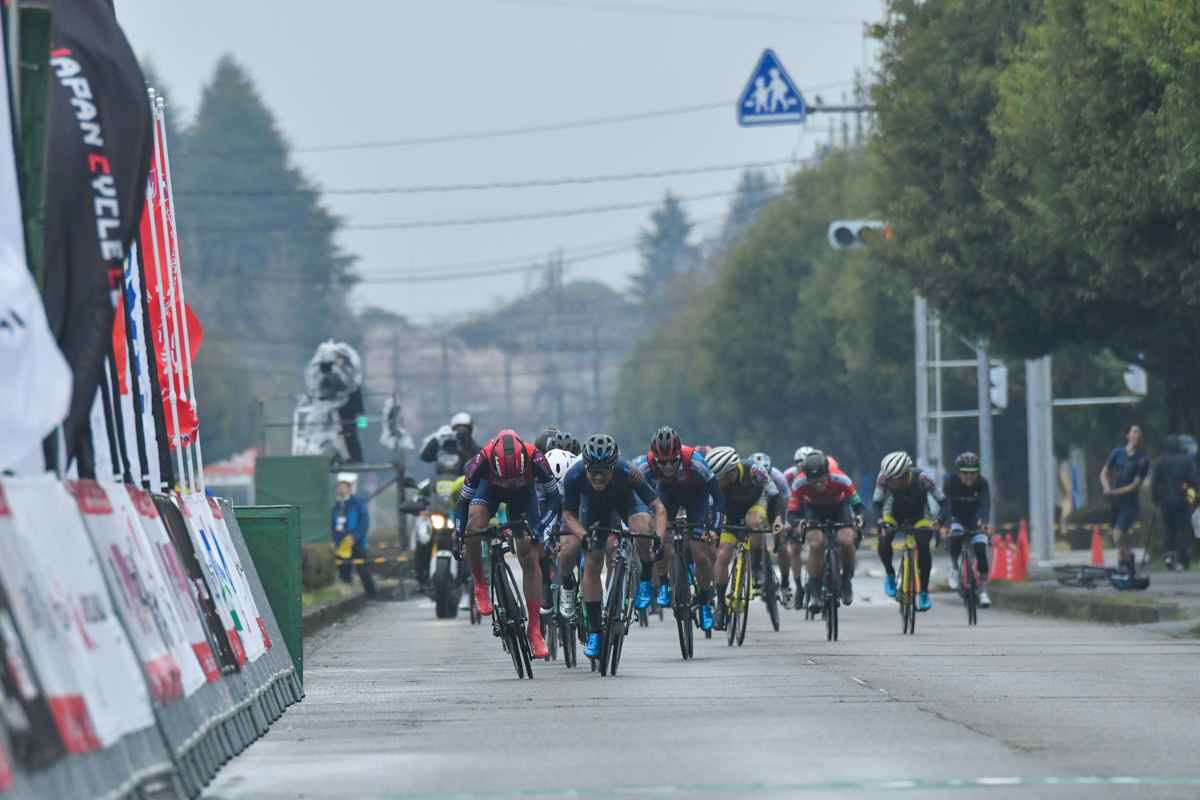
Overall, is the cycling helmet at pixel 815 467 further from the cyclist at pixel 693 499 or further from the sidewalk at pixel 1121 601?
the sidewalk at pixel 1121 601

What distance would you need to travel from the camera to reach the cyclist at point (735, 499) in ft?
63.7

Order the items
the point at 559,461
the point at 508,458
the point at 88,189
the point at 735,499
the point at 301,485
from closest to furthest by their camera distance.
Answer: the point at 88,189 < the point at 508,458 < the point at 559,461 < the point at 735,499 < the point at 301,485

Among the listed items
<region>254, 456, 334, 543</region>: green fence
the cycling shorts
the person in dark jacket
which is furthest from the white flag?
<region>254, 456, 334, 543</region>: green fence

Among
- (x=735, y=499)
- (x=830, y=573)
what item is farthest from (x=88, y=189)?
(x=735, y=499)

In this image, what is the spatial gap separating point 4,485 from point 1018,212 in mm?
24444

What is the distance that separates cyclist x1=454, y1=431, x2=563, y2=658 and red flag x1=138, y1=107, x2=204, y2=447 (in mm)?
2083

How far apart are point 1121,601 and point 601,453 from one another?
9.42 meters

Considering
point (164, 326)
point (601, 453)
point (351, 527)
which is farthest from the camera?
point (351, 527)

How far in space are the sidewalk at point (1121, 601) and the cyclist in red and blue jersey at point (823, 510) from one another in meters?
2.90

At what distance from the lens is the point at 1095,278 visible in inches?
1065

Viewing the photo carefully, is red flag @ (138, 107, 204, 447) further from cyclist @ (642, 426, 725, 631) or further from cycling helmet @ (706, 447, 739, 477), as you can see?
cycling helmet @ (706, 447, 739, 477)

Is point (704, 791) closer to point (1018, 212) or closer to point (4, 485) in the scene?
point (4, 485)

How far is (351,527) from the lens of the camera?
3177cm

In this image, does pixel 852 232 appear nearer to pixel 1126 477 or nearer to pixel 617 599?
pixel 1126 477
